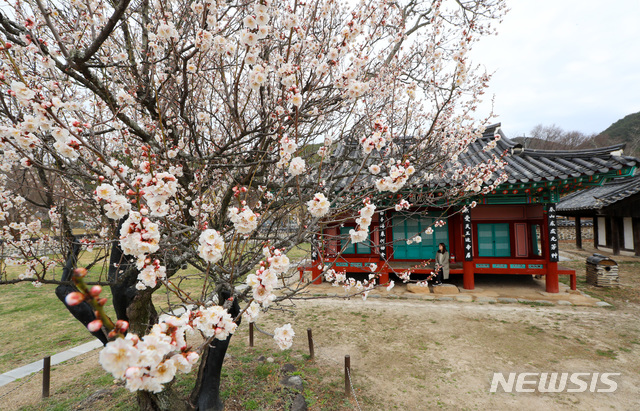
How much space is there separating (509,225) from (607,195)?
844 centimetres

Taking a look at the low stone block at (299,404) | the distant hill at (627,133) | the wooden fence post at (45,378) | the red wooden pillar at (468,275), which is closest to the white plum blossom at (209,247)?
the low stone block at (299,404)

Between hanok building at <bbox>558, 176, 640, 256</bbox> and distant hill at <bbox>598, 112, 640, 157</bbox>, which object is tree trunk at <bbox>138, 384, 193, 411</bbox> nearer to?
hanok building at <bbox>558, 176, 640, 256</bbox>

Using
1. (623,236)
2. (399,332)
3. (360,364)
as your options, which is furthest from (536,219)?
(623,236)

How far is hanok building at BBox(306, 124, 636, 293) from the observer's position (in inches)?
286

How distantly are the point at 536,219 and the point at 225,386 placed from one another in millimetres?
9866

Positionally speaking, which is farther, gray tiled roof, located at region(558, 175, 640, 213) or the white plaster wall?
the white plaster wall

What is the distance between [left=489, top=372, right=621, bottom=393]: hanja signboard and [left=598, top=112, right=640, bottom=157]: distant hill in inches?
1376

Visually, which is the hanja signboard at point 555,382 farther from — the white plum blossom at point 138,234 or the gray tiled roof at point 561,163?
the white plum blossom at point 138,234

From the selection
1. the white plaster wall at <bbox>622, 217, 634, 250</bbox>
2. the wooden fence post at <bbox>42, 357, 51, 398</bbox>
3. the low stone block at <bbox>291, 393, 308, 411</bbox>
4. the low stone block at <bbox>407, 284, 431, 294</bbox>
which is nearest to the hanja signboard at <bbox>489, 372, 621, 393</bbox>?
the low stone block at <bbox>291, 393, 308, 411</bbox>

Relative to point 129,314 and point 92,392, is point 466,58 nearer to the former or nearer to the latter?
point 129,314

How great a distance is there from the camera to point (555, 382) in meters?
4.16

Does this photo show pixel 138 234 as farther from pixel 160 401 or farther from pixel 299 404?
pixel 299 404

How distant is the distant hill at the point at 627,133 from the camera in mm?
28050

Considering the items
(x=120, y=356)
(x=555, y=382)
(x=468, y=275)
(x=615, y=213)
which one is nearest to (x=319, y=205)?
(x=120, y=356)
